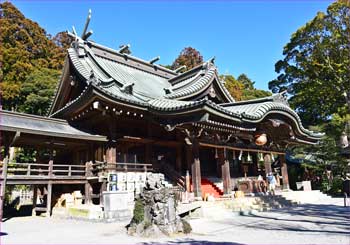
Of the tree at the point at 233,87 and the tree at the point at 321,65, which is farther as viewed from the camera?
the tree at the point at 233,87

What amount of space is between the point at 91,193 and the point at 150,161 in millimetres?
3488

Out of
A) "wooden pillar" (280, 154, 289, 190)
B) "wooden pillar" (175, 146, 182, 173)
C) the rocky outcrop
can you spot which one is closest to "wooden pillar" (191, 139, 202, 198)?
"wooden pillar" (175, 146, 182, 173)

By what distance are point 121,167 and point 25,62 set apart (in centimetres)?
2574

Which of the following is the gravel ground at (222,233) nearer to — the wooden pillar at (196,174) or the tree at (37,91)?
the wooden pillar at (196,174)

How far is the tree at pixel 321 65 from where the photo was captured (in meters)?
28.5

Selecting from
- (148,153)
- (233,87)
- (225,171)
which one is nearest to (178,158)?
(148,153)

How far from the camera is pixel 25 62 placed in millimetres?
33719

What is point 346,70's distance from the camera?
29.7 meters

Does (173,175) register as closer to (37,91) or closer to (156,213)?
(156,213)

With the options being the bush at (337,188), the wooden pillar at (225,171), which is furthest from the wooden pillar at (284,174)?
the bush at (337,188)

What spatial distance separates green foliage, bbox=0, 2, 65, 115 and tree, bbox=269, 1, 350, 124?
91.7 feet

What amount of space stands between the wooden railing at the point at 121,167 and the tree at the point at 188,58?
34.8m

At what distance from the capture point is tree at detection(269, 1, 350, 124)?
28.5 metres

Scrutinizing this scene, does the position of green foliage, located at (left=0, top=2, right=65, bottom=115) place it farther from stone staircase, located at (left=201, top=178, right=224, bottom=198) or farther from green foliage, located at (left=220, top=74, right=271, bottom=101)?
green foliage, located at (left=220, top=74, right=271, bottom=101)
